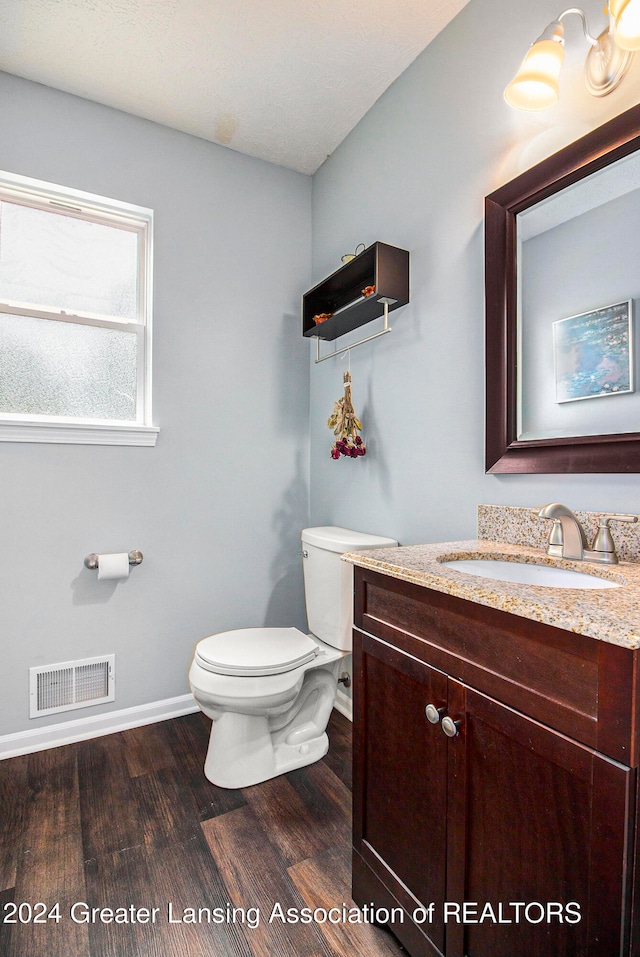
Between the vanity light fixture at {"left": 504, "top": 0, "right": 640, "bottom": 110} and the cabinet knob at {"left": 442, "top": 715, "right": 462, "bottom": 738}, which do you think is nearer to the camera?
the cabinet knob at {"left": 442, "top": 715, "right": 462, "bottom": 738}

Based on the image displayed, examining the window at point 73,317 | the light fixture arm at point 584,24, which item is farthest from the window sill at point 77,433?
the light fixture arm at point 584,24

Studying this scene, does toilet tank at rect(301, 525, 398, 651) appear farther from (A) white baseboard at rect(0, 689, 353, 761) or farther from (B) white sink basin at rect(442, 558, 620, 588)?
(B) white sink basin at rect(442, 558, 620, 588)

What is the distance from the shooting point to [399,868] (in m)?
1.03

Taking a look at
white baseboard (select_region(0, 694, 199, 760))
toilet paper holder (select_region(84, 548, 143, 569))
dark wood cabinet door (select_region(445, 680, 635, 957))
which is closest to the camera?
dark wood cabinet door (select_region(445, 680, 635, 957))

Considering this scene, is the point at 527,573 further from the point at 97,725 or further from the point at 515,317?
the point at 97,725

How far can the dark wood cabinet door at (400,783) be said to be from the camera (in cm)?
93

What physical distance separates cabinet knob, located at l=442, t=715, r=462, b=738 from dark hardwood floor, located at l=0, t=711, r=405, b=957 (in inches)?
24.4

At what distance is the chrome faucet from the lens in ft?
3.47

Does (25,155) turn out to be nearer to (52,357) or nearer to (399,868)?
(52,357)

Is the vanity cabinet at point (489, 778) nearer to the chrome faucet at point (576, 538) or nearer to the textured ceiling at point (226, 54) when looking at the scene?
the chrome faucet at point (576, 538)

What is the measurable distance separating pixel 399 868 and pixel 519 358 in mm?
1260

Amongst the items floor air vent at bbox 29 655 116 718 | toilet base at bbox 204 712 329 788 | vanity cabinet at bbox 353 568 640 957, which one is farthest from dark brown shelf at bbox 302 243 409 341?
floor air vent at bbox 29 655 116 718

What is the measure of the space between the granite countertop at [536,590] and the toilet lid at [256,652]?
0.64 meters

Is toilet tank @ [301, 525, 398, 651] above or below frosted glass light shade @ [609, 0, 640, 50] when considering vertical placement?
below
